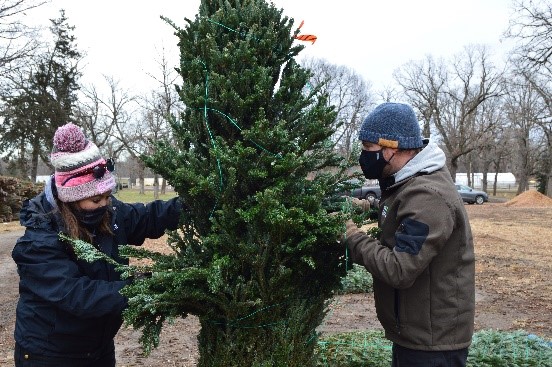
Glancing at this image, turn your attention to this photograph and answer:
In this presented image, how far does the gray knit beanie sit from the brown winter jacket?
0.36ft

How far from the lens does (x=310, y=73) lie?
279 cm

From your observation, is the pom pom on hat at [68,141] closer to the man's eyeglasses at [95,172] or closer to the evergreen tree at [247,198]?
the man's eyeglasses at [95,172]

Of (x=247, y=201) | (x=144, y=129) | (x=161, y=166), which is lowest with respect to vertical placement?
(x=247, y=201)

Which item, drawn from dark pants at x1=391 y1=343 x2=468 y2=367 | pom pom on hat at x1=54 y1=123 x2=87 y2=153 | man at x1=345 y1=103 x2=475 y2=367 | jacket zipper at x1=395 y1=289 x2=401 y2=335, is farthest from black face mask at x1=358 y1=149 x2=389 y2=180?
pom pom on hat at x1=54 y1=123 x2=87 y2=153

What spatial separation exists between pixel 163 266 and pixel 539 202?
36518mm

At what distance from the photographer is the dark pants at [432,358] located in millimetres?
2389

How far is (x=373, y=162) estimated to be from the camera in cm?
254

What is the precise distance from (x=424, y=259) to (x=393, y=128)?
2.15 ft

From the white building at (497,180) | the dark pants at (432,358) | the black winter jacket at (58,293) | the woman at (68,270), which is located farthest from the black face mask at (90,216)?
the white building at (497,180)

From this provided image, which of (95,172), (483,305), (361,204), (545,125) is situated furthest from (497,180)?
(95,172)

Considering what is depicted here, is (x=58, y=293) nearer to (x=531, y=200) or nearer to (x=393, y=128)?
(x=393, y=128)

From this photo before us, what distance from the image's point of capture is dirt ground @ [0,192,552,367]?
18.9 feet

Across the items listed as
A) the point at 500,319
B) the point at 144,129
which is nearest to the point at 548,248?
the point at 500,319

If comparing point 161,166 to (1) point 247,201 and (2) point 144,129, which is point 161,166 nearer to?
(1) point 247,201
